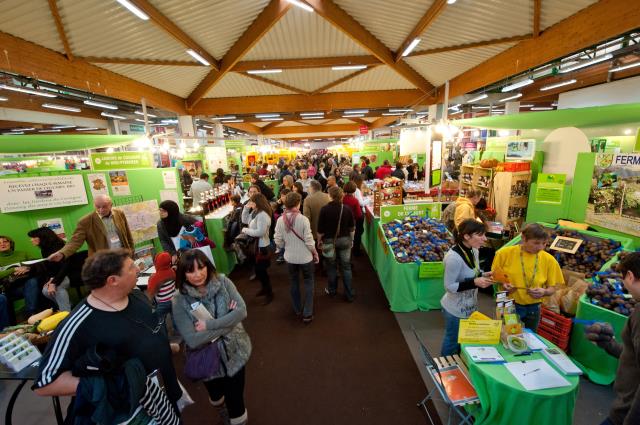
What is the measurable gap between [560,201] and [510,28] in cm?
329

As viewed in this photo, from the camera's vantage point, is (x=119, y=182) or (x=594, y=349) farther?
(x=119, y=182)

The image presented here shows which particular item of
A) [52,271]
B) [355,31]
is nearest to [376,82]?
[355,31]

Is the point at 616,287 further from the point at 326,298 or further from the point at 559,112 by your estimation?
the point at 326,298

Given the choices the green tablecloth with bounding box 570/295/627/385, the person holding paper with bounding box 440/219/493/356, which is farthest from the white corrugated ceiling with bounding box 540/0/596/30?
the person holding paper with bounding box 440/219/493/356

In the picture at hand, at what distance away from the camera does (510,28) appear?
5.10 meters

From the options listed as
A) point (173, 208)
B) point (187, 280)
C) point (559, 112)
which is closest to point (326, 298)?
point (173, 208)

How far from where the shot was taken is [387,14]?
515 centimetres

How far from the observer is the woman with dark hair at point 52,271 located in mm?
3479

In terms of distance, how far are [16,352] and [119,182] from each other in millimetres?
2813

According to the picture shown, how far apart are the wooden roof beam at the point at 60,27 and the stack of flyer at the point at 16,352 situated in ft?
13.6

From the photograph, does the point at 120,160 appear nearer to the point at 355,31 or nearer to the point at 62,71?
the point at 62,71

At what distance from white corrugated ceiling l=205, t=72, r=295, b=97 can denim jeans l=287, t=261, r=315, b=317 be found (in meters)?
6.93

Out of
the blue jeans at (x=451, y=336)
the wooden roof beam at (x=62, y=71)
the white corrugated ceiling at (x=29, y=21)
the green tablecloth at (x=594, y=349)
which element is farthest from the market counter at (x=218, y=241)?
the green tablecloth at (x=594, y=349)

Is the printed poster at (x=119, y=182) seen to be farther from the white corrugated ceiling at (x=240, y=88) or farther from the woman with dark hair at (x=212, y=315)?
the white corrugated ceiling at (x=240, y=88)
